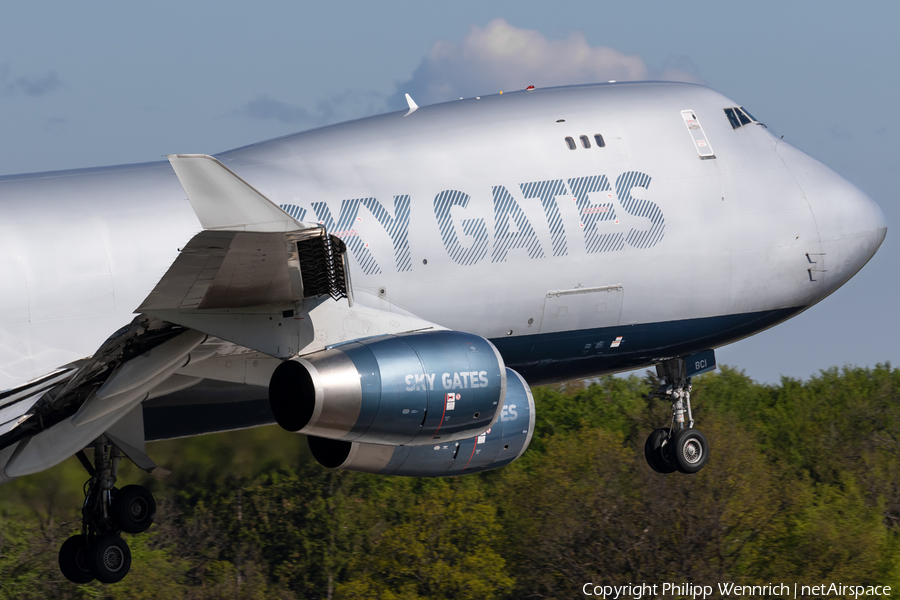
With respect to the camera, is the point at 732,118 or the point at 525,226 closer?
the point at 525,226

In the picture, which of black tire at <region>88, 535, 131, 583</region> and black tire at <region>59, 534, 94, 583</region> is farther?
black tire at <region>59, 534, 94, 583</region>

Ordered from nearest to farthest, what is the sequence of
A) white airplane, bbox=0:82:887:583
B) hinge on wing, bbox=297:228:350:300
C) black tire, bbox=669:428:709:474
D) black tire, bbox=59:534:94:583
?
hinge on wing, bbox=297:228:350:300, white airplane, bbox=0:82:887:583, black tire, bbox=59:534:94:583, black tire, bbox=669:428:709:474

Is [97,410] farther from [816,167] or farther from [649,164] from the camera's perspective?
[816,167]

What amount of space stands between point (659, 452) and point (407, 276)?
17.3 feet

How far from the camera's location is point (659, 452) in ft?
54.8

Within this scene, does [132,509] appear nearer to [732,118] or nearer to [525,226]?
[525,226]

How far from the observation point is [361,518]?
50.1 m

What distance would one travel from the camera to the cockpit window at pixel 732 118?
16.9 meters

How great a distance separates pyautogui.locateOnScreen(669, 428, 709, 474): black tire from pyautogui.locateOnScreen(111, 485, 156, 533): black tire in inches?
285

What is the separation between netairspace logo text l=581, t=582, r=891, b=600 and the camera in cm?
4472

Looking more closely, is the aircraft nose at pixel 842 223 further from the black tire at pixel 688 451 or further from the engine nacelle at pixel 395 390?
the engine nacelle at pixel 395 390

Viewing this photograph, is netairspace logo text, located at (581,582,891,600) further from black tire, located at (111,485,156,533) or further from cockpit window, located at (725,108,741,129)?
black tire, located at (111,485,156,533)

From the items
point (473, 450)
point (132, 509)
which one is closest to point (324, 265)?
point (473, 450)

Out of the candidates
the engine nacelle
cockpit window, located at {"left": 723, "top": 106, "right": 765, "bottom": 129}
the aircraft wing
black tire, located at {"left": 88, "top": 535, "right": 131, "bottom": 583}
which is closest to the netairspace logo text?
cockpit window, located at {"left": 723, "top": 106, "right": 765, "bottom": 129}
